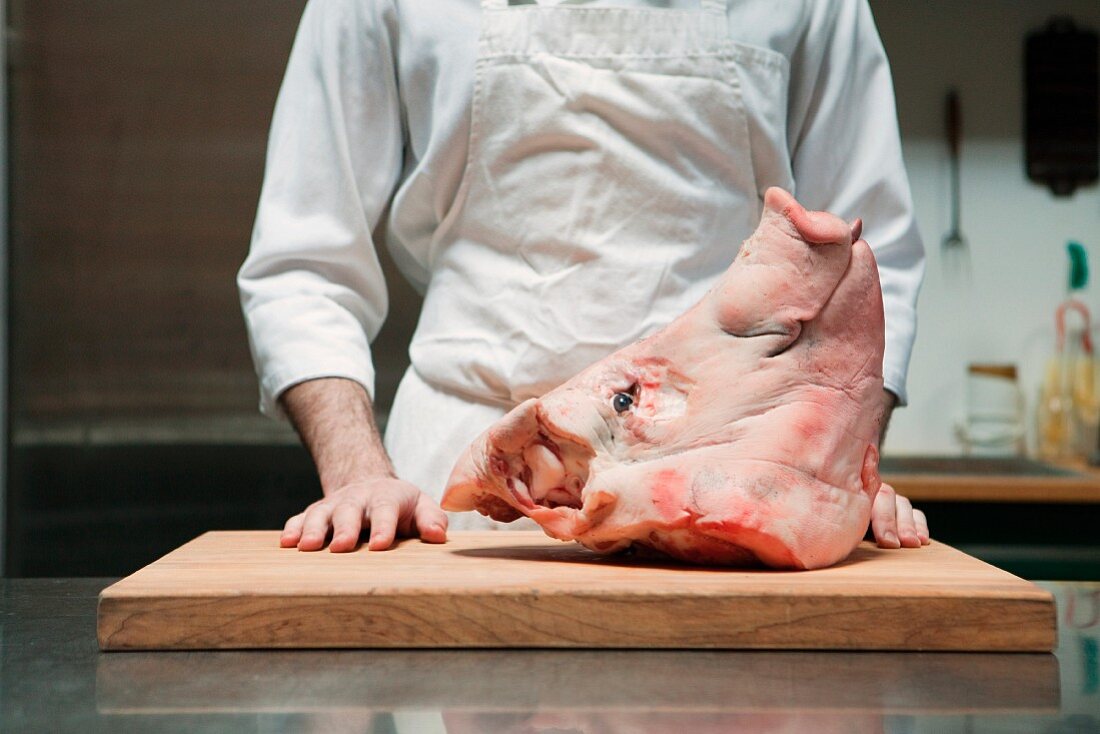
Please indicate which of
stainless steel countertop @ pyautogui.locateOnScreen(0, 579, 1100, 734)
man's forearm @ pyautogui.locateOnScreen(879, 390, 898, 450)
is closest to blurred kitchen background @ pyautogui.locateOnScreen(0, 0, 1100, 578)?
man's forearm @ pyautogui.locateOnScreen(879, 390, 898, 450)

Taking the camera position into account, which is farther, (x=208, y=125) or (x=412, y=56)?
(x=208, y=125)

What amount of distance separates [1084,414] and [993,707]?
7.77 feet

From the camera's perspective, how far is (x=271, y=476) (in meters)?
2.58

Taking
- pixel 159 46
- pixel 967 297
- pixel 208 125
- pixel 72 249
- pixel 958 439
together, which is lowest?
pixel 958 439

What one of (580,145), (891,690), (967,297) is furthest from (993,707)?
(967,297)

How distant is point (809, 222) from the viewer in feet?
3.74

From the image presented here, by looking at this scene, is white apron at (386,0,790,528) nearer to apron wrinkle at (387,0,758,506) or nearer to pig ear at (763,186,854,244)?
apron wrinkle at (387,0,758,506)

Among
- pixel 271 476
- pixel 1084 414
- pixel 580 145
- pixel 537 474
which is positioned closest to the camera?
pixel 537 474

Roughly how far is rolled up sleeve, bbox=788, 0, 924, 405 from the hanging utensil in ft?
4.79

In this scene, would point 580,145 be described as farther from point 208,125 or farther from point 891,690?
point 208,125

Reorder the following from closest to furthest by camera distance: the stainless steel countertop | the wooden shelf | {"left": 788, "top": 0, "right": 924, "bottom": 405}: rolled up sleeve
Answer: the stainless steel countertop < {"left": 788, "top": 0, "right": 924, "bottom": 405}: rolled up sleeve < the wooden shelf

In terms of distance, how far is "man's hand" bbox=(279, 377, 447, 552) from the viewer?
1.21 meters

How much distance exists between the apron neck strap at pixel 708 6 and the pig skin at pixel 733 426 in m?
0.44

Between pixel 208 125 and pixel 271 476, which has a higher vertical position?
pixel 208 125
